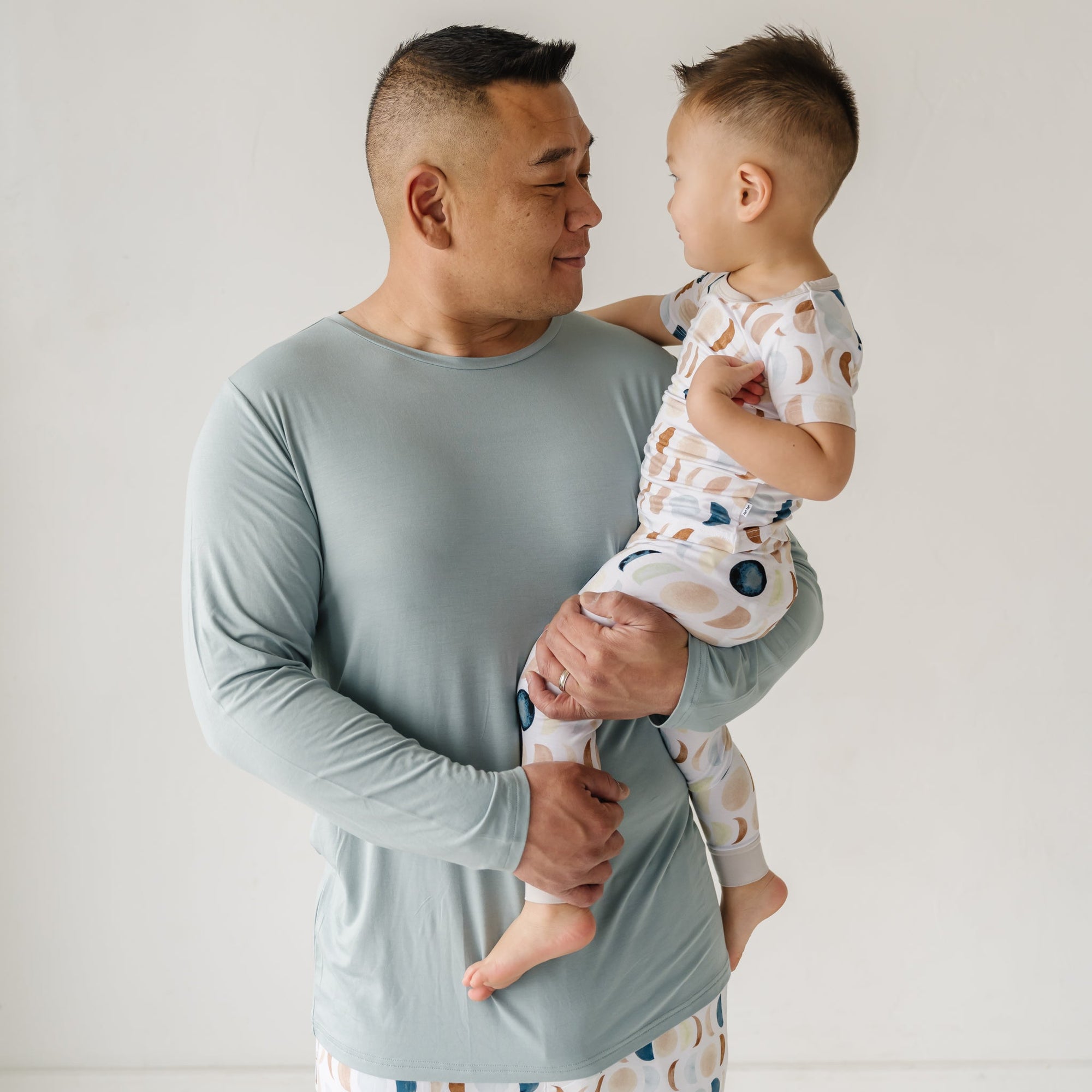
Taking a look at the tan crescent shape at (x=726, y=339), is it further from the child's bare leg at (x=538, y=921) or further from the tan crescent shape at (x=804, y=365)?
the child's bare leg at (x=538, y=921)

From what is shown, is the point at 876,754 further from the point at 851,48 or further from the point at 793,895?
the point at 851,48

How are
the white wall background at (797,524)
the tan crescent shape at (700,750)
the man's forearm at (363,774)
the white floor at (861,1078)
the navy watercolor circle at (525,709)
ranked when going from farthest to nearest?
the white floor at (861,1078) → the white wall background at (797,524) → the tan crescent shape at (700,750) → the navy watercolor circle at (525,709) → the man's forearm at (363,774)

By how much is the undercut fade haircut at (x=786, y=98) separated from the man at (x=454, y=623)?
19 cm

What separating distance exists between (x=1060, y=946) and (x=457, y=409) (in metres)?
2.28

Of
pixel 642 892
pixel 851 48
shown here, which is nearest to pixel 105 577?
pixel 642 892

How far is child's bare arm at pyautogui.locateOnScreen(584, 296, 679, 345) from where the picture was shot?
60.2 inches

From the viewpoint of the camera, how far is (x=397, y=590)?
121cm

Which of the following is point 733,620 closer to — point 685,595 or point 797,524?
point 685,595

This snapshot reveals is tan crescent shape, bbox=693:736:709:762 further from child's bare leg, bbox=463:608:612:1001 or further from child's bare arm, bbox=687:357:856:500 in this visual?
child's bare arm, bbox=687:357:856:500

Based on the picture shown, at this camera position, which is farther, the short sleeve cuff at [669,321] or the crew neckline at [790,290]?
the short sleeve cuff at [669,321]

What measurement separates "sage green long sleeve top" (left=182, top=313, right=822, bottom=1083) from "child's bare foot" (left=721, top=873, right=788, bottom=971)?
22 centimetres

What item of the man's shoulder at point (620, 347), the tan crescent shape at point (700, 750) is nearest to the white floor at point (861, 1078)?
the tan crescent shape at point (700, 750)

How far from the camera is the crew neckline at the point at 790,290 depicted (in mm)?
1238

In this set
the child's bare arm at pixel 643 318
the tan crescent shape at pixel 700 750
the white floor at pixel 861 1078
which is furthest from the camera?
the white floor at pixel 861 1078
